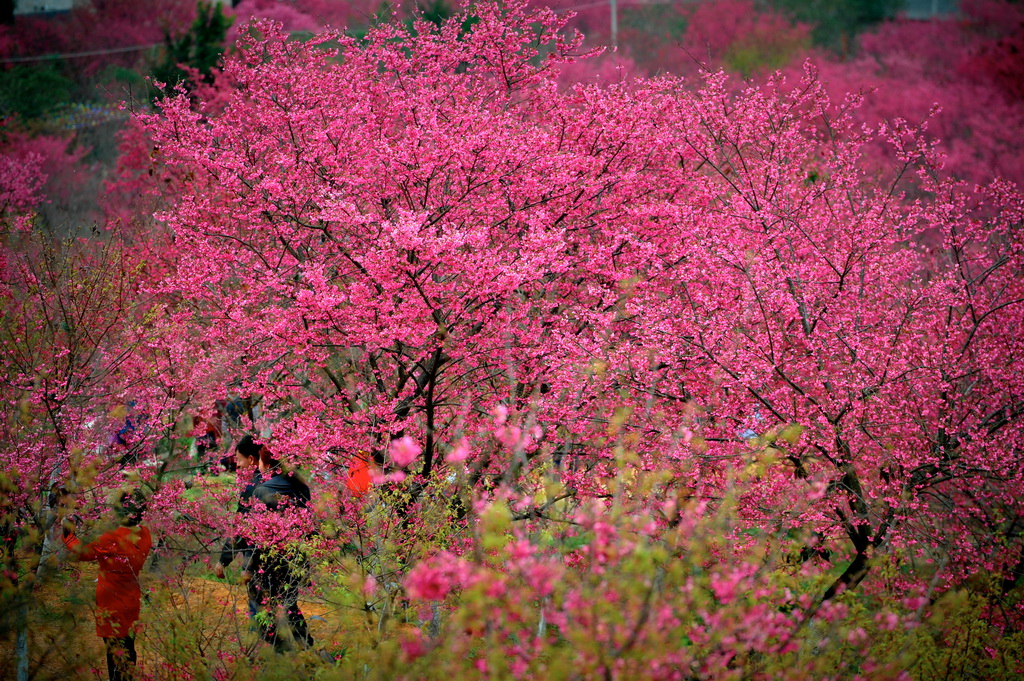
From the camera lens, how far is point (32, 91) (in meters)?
24.2

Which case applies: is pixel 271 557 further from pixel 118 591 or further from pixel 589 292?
pixel 589 292

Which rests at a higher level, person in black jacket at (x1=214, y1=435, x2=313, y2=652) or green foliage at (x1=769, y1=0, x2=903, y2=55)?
green foliage at (x1=769, y1=0, x2=903, y2=55)

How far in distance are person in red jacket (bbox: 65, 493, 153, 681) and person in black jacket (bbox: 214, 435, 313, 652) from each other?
78cm

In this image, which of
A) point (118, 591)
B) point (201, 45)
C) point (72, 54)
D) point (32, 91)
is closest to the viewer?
point (118, 591)

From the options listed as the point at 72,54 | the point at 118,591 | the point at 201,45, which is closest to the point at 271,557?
the point at 118,591

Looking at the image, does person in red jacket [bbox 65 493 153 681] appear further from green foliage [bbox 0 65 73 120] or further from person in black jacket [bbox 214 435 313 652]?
green foliage [bbox 0 65 73 120]

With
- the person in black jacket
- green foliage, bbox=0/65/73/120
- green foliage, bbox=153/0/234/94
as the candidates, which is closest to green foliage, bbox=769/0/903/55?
green foliage, bbox=153/0/234/94

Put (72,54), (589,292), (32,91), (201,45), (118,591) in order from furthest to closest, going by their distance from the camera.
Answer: (72,54), (32,91), (201,45), (589,292), (118,591)

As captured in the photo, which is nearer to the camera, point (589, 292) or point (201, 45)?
point (589, 292)

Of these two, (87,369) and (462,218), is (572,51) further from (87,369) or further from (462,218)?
A: (87,369)


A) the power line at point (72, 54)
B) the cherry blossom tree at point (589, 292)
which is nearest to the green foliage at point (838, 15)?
the power line at point (72, 54)

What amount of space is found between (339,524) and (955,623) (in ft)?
15.2

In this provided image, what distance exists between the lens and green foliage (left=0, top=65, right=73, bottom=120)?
22986 millimetres

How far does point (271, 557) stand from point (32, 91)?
929 inches
